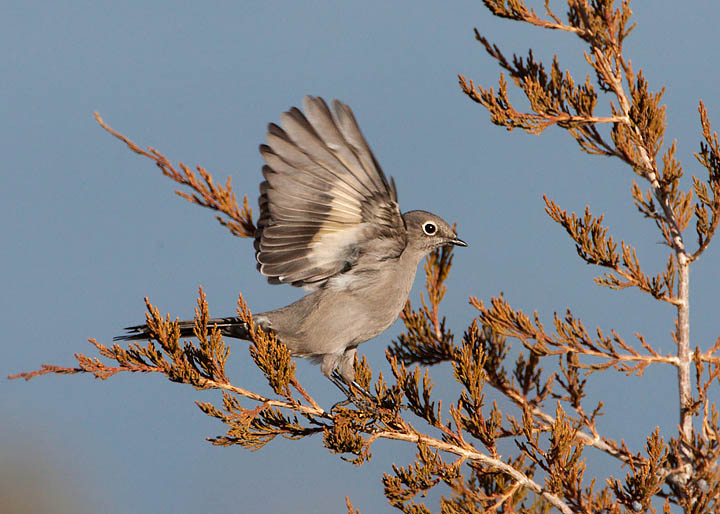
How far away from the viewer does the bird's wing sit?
4.66 m

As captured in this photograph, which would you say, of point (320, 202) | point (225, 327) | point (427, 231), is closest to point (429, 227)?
point (427, 231)

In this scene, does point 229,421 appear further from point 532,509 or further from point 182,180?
point 532,509

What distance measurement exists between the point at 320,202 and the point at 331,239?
0.38m

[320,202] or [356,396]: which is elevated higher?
[320,202]

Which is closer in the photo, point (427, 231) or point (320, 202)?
point (320, 202)

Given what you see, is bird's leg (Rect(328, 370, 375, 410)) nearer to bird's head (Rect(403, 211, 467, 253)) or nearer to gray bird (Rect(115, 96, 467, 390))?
gray bird (Rect(115, 96, 467, 390))

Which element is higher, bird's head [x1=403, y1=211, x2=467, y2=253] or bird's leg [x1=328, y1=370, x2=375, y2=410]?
bird's head [x1=403, y1=211, x2=467, y2=253]

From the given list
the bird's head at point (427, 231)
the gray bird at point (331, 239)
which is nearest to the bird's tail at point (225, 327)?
the gray bird at point (331, 239)

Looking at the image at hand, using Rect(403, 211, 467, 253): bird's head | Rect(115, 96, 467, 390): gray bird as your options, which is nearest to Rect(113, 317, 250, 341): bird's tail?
Rect(115, 96, 467, 390): gray bird

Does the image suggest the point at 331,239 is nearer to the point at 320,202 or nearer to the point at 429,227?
the point at 320,202

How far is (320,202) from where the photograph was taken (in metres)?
5.01

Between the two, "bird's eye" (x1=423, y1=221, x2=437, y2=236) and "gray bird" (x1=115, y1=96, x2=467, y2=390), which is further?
"bird's eye" (x1=423, y1=221, x2=437, y2=236)

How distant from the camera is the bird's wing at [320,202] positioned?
466 cm

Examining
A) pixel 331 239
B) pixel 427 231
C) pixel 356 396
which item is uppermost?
pixel 427 231
